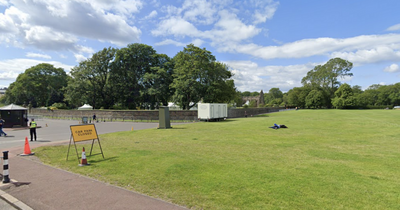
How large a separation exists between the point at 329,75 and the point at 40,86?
355 feet

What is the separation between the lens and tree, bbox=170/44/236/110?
1599 inches

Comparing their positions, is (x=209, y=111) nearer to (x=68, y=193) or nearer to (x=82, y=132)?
(x=82, y=132)

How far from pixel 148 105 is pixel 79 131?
46.4 meters

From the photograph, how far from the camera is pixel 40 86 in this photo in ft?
235

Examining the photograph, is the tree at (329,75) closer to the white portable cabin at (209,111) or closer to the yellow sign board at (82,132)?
the white portable cabin at (209,111)

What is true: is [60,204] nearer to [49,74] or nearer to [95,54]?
[95,54]

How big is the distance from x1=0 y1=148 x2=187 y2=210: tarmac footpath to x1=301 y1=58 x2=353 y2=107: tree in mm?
98537

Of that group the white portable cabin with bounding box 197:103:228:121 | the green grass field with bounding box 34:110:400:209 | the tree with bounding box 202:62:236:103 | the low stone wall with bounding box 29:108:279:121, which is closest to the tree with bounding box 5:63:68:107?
the low stone wall with bounding box 29:108:279:121

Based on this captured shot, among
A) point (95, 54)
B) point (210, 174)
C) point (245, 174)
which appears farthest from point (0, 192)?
point (95, 54)

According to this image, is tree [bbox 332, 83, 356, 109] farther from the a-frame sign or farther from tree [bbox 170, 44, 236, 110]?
the a-frame sign

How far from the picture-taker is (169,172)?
6.84 m

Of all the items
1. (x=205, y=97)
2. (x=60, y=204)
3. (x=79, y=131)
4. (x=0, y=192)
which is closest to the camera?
(x=60, y=204)

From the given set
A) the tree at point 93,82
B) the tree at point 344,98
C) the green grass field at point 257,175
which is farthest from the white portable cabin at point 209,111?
the tree at point 344,98

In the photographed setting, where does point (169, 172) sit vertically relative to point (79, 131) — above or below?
below
